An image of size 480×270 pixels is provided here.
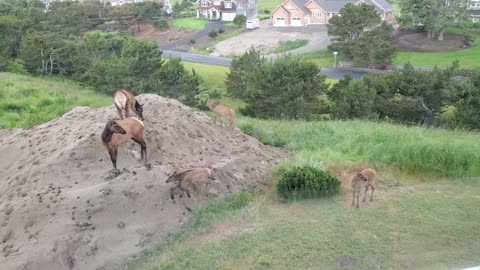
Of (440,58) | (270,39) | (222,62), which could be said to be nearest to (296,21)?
(270,39)

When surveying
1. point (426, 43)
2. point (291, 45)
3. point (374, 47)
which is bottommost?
point (374, 47)

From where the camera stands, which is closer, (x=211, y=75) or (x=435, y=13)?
(x=211, y=75)

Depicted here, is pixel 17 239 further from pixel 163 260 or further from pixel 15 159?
pixel 15 159

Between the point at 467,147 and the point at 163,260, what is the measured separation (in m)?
7.05

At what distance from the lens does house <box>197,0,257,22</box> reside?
64.1m

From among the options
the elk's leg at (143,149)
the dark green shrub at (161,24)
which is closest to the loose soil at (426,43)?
the dark green shrub at (161,24)

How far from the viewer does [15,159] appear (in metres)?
9.84

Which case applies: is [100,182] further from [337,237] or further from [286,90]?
[286,90]

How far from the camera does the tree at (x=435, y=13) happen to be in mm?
43562

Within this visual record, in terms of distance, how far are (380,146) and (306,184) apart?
3.00 metres

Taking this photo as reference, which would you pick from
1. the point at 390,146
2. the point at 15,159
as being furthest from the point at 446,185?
the point at 15,159

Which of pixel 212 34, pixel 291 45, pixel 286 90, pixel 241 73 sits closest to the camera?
pixel 286 90

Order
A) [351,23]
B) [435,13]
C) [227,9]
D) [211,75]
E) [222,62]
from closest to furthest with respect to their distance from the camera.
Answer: [211,75] → [351,23] → [222,62] → [435,13] → [227,9]

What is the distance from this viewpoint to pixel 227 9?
64.8 meters
